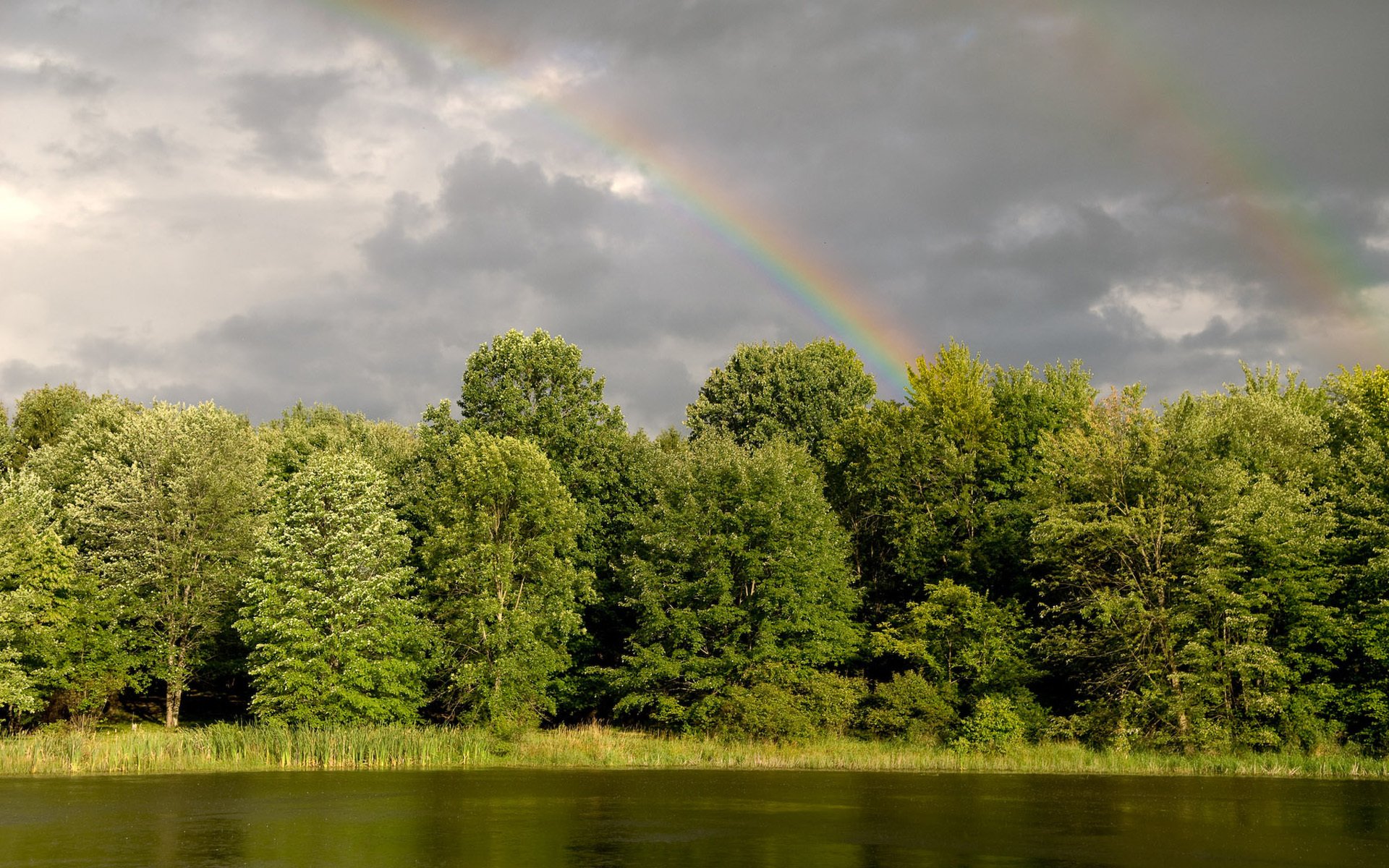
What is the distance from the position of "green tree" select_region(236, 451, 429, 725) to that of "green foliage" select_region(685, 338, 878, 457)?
31.5m

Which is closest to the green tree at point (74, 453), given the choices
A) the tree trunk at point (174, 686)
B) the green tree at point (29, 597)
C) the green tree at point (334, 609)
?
the green tree at point (29, 597)

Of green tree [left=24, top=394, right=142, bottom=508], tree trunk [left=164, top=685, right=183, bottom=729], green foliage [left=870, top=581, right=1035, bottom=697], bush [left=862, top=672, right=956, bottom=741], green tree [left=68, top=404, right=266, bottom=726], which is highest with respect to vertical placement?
green tree [left=24, top=394, right=142, bottom=508]

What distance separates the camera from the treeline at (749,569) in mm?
54812

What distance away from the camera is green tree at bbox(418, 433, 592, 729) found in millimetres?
60344

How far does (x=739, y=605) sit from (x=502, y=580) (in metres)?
12.8

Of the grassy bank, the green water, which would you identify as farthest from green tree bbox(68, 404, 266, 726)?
the green water

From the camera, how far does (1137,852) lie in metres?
28.6

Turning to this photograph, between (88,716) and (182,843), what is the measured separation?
1724 inches

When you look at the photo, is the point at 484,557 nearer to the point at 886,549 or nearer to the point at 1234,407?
the point at 886,549

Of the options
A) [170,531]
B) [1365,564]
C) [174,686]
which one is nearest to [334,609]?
[170,531]

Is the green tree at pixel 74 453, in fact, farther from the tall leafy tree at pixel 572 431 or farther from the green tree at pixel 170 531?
the tall leafy tree at pixel 572 431

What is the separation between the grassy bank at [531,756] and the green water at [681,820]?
3.34 meters

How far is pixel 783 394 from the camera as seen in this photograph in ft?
296

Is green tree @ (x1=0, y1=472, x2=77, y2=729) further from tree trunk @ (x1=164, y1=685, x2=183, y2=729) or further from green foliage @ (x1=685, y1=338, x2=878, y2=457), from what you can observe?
green foliage @ (x1=685, y1=338, x2=878, y2=457)
